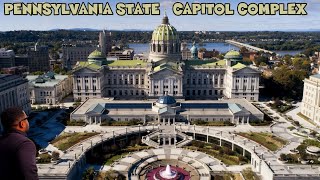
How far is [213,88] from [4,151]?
115 metres

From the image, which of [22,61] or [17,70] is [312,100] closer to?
[17,70]

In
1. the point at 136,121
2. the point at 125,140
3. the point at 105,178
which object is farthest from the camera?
the point at 136,121

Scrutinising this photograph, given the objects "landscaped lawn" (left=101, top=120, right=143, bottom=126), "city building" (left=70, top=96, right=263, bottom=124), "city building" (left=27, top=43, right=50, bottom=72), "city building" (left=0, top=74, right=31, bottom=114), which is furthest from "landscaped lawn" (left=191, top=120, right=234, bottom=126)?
"city building" (left=27, top=43, right=50, bottom=72)

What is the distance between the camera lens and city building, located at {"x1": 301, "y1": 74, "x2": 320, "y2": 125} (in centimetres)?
9181

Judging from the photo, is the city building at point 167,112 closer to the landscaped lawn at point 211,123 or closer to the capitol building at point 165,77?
the landscaped lawn at point 211,123

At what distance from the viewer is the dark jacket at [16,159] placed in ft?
29.1

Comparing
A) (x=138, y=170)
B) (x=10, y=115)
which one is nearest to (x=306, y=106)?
(x=138, y=170)

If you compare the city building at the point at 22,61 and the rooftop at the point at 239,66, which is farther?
the city building at the point at 22,61

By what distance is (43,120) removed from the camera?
303ft

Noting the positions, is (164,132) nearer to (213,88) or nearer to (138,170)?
(138,170)

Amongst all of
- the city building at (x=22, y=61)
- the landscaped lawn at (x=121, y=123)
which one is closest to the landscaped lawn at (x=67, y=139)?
the landscaped lawn at (x=121, y=123)

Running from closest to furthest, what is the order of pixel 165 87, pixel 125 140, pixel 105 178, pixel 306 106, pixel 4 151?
pixel 4 151 → pixel 105 178 → pixel 125 140 → pixel 306 106 → pixel 165 87

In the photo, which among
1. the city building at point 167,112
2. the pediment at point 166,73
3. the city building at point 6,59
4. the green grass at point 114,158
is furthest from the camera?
the city building at point 6,59

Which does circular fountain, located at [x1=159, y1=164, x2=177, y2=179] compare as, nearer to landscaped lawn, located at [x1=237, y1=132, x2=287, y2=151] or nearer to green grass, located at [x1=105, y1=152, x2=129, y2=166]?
green grass, located at [x1=105, y1=152, x2=129, y2=166]
